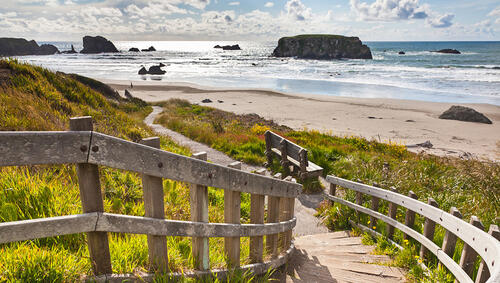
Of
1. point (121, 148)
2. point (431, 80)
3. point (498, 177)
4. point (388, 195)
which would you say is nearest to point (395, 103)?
point (431, 80)

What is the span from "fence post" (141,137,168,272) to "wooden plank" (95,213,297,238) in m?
0.07

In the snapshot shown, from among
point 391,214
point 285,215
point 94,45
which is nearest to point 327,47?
point 391,214

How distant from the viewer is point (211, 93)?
37.8 meters

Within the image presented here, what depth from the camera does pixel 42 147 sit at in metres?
1.61

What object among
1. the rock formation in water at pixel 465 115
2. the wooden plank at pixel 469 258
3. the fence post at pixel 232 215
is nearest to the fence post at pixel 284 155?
the wooden plank at pixel 469 258

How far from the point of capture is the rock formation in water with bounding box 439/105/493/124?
21350mm

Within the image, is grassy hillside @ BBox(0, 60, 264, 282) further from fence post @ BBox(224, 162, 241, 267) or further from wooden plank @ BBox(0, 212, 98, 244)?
wooden plank @ BBox(0, 212, 98, 244)

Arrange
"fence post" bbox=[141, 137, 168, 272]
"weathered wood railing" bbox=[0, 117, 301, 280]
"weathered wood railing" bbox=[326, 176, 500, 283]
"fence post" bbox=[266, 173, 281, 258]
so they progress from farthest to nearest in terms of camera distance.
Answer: "fence post" bbox=[266, 173, 281, 258] → "weathered wood railing" bbox=[326, 176, 500, 283] → "fence post" bbox=[141, 137, 168, 272] → "weathered wood railing" bbox=[0, 117, 301, 280]

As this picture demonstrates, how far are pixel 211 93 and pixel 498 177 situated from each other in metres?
33.5

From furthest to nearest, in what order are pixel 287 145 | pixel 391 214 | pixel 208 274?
pixel 287 145, pixel 391 214, pixel 208 274

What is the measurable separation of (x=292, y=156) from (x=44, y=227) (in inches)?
298

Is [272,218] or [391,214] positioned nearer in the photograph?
[272,218]

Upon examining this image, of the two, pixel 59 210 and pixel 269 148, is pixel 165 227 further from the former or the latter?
pixel 269 148

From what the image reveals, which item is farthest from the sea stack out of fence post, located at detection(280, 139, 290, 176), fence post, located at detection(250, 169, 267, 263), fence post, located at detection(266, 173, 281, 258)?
fence post, located at detection(250, 169, 267, 263)
